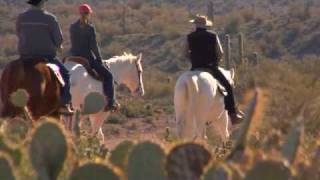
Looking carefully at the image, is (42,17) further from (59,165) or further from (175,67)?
(175,67)

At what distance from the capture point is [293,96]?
1627cm

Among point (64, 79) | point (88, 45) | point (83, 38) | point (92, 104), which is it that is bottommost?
point (88, 45)

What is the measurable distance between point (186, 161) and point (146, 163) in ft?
0.53

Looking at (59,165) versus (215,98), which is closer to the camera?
(59,165)

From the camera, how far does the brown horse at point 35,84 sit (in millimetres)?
10961

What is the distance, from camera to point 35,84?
1100cm

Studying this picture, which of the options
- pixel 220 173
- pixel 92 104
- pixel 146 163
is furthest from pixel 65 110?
pixel 220 173

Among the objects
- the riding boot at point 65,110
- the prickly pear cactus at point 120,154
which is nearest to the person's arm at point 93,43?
the riding boot at point 65,110

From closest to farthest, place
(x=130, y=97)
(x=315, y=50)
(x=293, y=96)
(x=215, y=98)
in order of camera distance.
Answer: (x=215, y=98), (x=293, y=96), (x=130, y=97), (x=315, y=50)

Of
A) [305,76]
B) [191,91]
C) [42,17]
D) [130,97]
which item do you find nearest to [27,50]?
[42,17]

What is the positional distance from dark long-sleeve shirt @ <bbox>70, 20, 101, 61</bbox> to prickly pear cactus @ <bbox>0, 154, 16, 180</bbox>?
10665 mm

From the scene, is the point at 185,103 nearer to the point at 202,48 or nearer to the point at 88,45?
the point at 202,48

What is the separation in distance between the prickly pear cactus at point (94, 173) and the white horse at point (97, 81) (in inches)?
365

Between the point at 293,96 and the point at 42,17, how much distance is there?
6119mm
